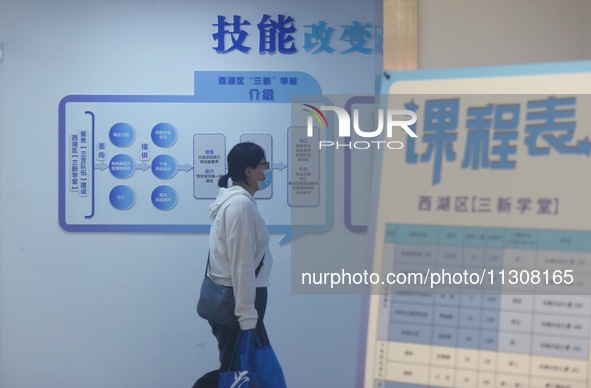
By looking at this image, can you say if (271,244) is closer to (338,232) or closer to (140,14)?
(338,232)

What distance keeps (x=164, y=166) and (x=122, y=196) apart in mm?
293

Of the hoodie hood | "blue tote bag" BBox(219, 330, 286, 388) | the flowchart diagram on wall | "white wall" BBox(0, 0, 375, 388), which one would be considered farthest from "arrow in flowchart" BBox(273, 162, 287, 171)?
"blue tote bag" BBox(219, 330, 286, 388)

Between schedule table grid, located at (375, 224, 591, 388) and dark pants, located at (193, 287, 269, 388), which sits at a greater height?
schedule table grid, located at (375, 224, 591, 388)

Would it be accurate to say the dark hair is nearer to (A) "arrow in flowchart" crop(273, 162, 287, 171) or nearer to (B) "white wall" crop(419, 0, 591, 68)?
(A) "arrow in flowchart" crop(273, 162, 287, 171)

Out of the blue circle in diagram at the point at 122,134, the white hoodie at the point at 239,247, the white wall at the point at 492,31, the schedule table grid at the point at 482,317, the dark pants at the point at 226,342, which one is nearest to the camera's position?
the schedule table grid at the point at 482,317

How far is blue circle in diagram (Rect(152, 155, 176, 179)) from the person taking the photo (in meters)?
3.61

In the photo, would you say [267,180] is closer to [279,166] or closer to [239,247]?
[279,166]

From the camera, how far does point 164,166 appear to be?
3.61 meters

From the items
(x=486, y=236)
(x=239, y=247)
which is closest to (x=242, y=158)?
(x=239, y=247)

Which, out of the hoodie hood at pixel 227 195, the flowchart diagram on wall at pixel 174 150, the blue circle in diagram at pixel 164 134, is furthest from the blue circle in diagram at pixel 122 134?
the hoodie hood at pixel 227 195

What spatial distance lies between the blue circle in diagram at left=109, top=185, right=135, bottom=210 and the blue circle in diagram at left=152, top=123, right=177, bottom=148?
0.32 m

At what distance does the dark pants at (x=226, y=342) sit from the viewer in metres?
2.93

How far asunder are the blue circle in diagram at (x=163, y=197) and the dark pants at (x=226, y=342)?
89 centimetres

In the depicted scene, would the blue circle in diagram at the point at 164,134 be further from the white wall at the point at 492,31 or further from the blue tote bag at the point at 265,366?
the white wall at the point at 492,31
